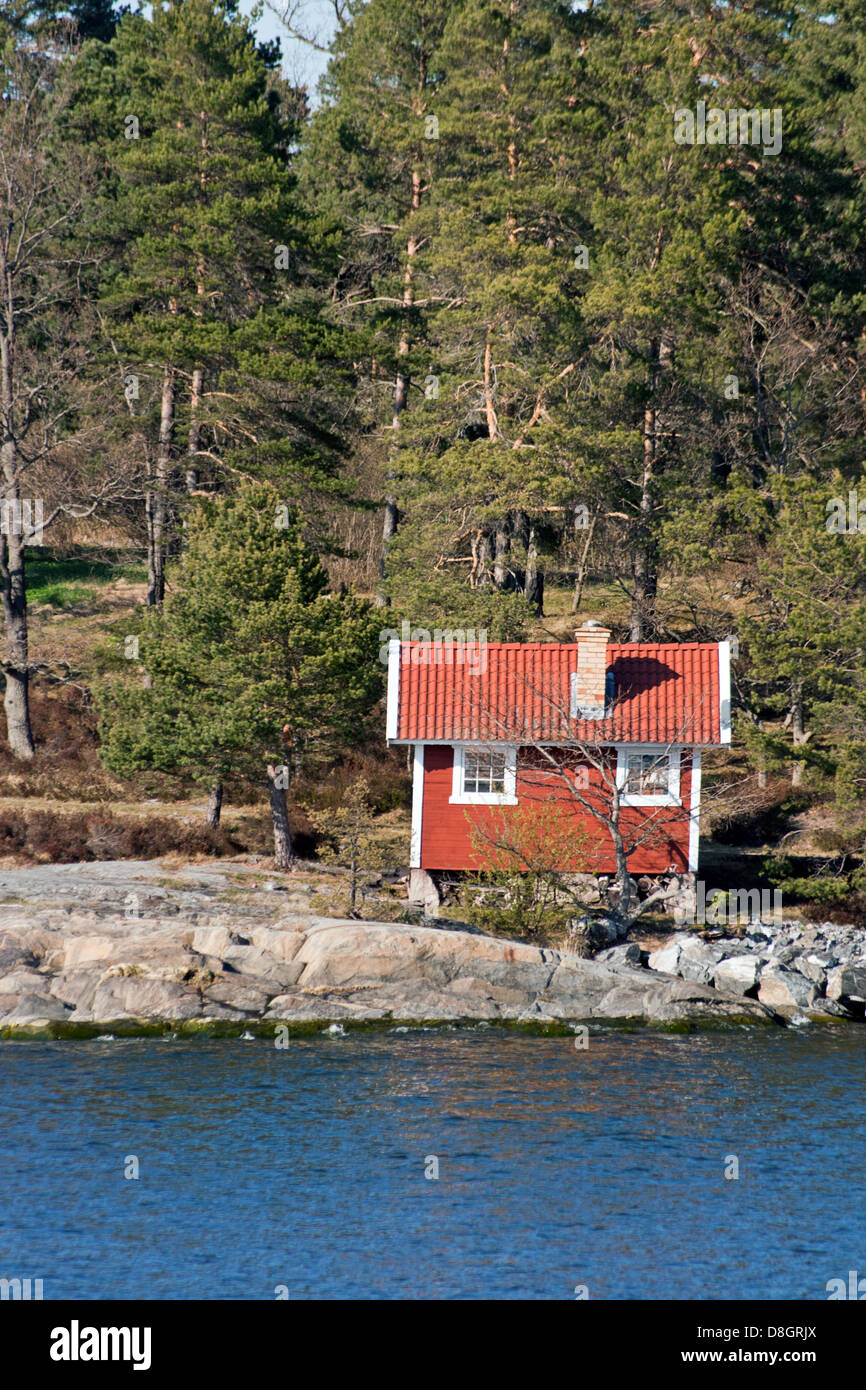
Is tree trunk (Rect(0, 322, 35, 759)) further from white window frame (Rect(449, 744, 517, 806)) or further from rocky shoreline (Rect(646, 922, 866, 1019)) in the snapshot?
rocky shoreline (Rect(646, 922, 866, 1019))

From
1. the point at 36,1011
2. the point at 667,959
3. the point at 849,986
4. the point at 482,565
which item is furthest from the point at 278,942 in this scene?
the point at 482,565

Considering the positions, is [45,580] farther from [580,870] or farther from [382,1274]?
[382,1274]

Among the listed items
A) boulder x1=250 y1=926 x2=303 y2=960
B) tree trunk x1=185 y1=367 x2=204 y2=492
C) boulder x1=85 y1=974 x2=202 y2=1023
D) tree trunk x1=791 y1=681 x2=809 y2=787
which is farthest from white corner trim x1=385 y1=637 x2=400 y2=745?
tree trunk x1=185 y1=367 x2=204 y2=492

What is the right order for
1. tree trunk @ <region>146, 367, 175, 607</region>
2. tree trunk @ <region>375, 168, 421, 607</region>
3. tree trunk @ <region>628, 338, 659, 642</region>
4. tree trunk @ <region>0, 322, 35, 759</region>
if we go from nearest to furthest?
tree trunk @ <region>628, 338, 659, 642</region> → tree trunk @ <region>0, 322, 35, 759</region> → tree trunk @ <region>146, 367, 175, 607</region> → tree trunk @ <region>375, 168, 421, 607</region>

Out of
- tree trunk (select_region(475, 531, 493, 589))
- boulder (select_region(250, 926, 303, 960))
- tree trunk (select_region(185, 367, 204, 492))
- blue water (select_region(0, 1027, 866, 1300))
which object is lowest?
blue water (select_region(0, 1027, 866, 1300))

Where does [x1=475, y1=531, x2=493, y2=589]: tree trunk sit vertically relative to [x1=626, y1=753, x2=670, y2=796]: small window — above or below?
above

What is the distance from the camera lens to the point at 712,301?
3450 centimetres

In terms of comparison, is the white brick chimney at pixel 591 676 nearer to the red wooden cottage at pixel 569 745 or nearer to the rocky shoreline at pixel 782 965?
the red wooden cottage at pixel 569 745

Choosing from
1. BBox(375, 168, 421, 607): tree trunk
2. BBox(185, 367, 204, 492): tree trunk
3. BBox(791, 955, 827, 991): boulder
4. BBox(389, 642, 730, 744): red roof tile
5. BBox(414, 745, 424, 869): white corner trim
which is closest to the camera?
BBox(791, 955, 827, 991): boulder

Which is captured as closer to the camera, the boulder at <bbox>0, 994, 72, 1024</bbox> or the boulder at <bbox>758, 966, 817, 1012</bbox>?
the boulder at <bbox>0, 994, 72, 1024</bbox>

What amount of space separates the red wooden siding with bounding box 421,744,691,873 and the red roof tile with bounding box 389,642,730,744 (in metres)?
0.71

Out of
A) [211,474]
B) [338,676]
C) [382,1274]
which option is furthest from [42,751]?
[382,1274]

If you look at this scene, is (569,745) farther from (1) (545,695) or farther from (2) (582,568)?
(2) (582,568)

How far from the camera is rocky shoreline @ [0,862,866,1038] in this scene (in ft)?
70.9
